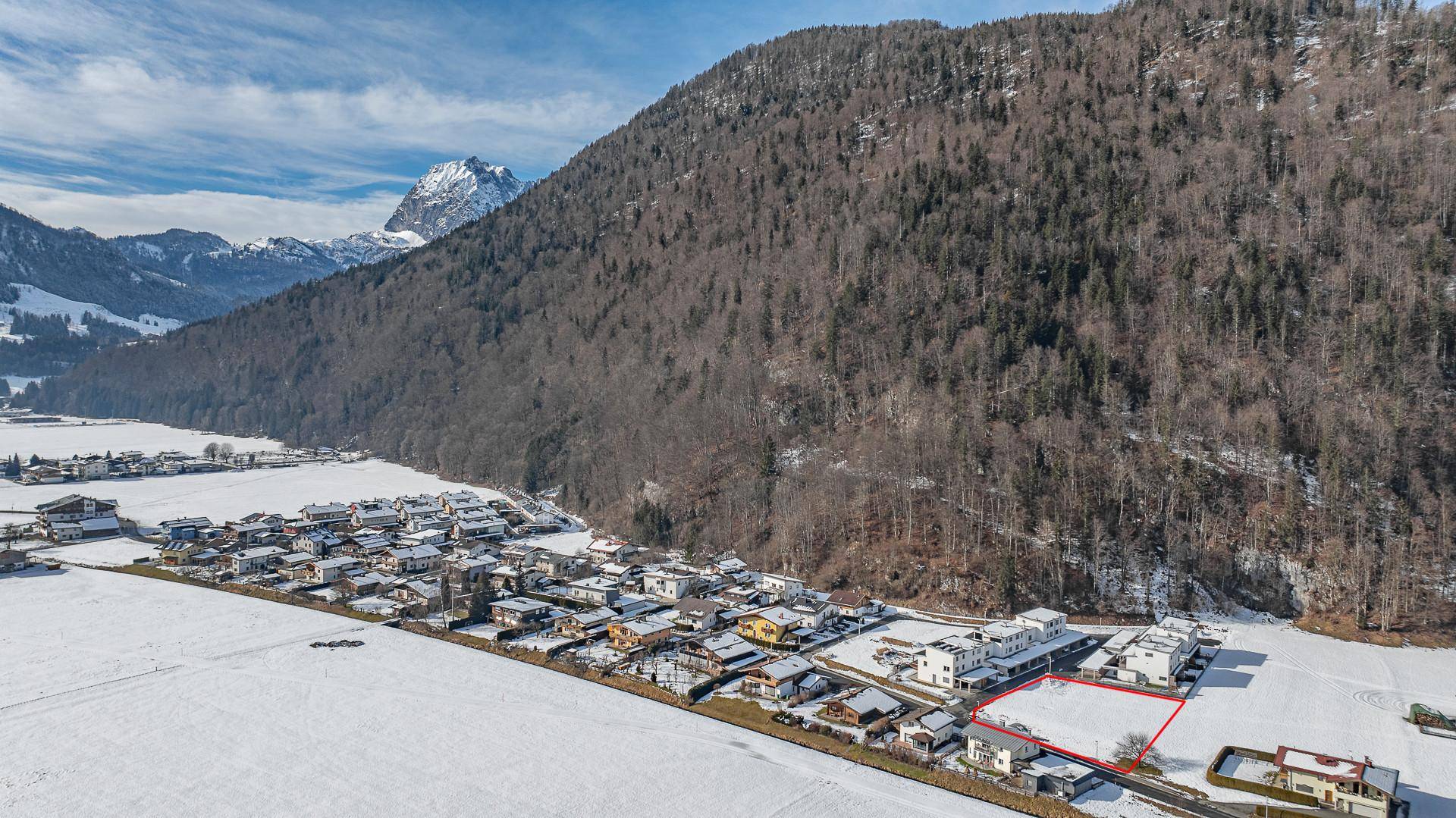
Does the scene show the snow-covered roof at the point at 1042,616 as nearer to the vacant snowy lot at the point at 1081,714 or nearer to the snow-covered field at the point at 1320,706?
the vacant snowy lot at the point at 1081,714

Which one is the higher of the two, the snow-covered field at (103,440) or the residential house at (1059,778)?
the snow-covered field at (103,440)

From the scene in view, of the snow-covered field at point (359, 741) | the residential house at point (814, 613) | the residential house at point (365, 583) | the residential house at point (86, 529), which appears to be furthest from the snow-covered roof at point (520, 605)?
the residential house at point (86, 529)

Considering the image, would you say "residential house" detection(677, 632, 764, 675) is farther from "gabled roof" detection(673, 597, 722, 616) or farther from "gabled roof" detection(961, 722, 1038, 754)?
"gabled roof" detection(961, 722, 1038, 754)

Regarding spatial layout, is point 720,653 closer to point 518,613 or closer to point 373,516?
point 518,613

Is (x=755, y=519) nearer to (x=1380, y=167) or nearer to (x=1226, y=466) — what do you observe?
(x=1226, y=466)

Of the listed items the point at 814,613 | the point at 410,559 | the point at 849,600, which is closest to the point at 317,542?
the point at 410,559

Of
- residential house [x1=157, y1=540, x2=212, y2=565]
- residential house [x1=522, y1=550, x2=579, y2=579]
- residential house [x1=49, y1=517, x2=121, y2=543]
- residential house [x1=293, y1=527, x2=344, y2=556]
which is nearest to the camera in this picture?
residential house [x1=522, y1=550, x2=579, y2=579]

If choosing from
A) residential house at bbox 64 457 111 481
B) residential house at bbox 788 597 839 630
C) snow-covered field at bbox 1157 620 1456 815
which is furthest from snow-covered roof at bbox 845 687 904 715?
residential house at bbox 64 457 111 481
